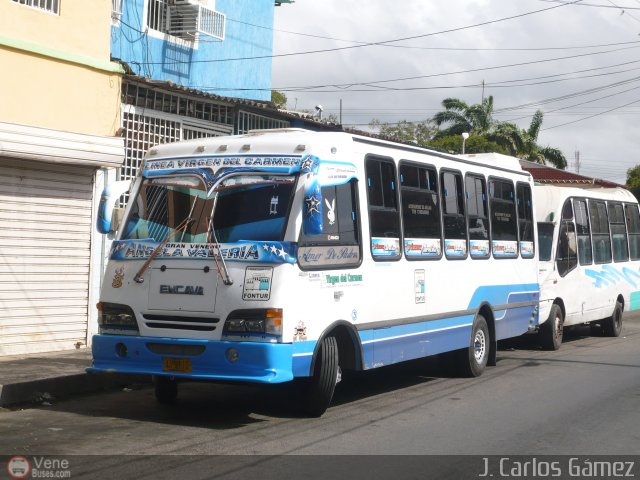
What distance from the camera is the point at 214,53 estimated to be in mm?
21062

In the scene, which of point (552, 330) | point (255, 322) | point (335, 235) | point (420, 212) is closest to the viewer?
point (255, 322)

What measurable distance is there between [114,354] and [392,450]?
290 centimetres

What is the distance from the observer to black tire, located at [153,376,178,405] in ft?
32.5

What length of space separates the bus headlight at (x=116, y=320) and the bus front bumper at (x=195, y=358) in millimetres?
77

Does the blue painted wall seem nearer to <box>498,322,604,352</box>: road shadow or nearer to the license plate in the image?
<box>498,322,604,352</box>: road shadow

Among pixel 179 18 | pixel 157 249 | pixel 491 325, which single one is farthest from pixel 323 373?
pixel 179 18

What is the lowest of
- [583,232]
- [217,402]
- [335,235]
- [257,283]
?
[217,402]

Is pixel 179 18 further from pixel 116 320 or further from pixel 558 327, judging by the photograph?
pixel 116 320

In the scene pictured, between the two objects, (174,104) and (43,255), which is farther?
(174,104)

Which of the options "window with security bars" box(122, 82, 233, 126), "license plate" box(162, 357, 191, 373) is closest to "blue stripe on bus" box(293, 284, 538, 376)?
"license plate" box(162, 357, 191, 373)

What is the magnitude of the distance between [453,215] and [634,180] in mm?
43358

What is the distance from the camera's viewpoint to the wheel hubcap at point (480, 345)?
1290cm

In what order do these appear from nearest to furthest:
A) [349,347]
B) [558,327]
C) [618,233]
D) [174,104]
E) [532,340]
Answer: [349,347] < [174,104] < [558,327] < [532,340] < [618,233]

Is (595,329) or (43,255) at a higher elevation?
(43,255)
